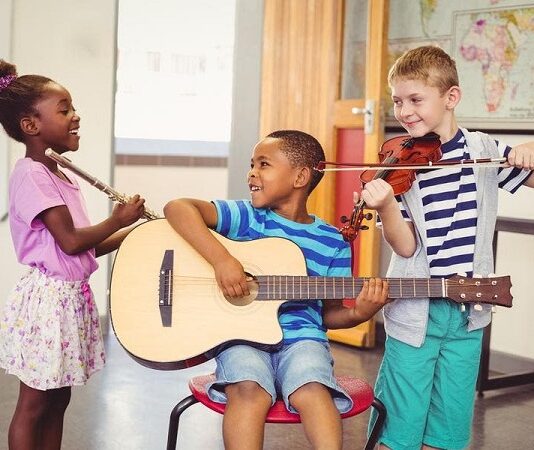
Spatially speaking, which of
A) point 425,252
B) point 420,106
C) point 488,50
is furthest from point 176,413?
point 488,50

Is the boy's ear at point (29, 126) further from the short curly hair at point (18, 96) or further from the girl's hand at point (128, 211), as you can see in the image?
the girl's hand at point (128, 211)

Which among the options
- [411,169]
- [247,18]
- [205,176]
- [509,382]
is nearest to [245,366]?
[411,169]

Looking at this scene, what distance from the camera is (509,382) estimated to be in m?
3.70

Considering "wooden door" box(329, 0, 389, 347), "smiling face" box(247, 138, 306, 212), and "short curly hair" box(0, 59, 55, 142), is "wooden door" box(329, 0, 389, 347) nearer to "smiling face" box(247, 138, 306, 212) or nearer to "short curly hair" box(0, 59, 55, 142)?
"smiling face" box(247, 138, 306, 212)

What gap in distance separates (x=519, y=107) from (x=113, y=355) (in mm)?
A: 2181

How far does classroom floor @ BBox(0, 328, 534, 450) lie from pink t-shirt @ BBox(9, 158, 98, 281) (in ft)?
2.65

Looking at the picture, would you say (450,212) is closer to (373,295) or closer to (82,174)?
(373,295)

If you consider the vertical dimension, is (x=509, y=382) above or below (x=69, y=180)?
below

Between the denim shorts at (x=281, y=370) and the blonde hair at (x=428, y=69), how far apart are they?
65 centimetres

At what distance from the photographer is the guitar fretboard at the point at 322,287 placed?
197 centimetres

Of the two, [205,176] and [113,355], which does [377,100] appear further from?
[205,176]

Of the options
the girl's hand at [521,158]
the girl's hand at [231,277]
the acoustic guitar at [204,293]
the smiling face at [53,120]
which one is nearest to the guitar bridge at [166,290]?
the acoustic guitar at [204,293]

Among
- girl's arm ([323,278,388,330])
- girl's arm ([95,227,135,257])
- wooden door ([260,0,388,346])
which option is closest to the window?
wooden door ([260,0,388,346])

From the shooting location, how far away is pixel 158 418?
3068mm
